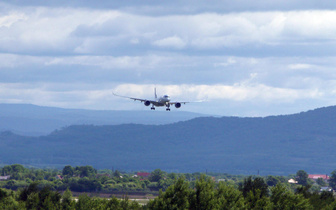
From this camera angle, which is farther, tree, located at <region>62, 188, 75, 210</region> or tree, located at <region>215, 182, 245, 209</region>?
tree, located at <region>62, 188, 75, 210</region>

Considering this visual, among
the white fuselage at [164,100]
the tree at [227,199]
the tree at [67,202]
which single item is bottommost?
the tree at [67,202]

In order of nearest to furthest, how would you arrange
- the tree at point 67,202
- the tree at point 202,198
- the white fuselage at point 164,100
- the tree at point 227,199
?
the tree at point 202,198
the tree at point 227,199
the tree at point 67,202
the white fuselage at point 164,100

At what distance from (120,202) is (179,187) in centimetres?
3376

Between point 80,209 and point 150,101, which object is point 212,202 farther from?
point 150,101

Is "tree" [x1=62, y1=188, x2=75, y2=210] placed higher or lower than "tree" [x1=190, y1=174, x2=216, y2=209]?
lower

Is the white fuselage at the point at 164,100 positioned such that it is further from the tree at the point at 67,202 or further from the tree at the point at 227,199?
the tree at the point at 227,199

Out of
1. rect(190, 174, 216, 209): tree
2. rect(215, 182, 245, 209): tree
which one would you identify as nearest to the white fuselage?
rect(215, 182, 245, 209): tree

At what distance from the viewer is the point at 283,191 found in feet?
397

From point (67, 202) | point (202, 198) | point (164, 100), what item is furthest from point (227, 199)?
point (164, 100)

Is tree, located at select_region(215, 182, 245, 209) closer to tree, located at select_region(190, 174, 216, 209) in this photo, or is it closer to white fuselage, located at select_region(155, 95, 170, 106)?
tree, located at select_region(190, 174, 216, 209)

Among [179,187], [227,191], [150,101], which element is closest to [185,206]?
[179,187]

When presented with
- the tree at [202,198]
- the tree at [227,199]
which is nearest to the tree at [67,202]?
the tree at [227,199]

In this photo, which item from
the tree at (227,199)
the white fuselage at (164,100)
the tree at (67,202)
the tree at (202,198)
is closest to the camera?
the tree at (202,198)

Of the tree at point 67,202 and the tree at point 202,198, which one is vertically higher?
the tree at point 202,198
